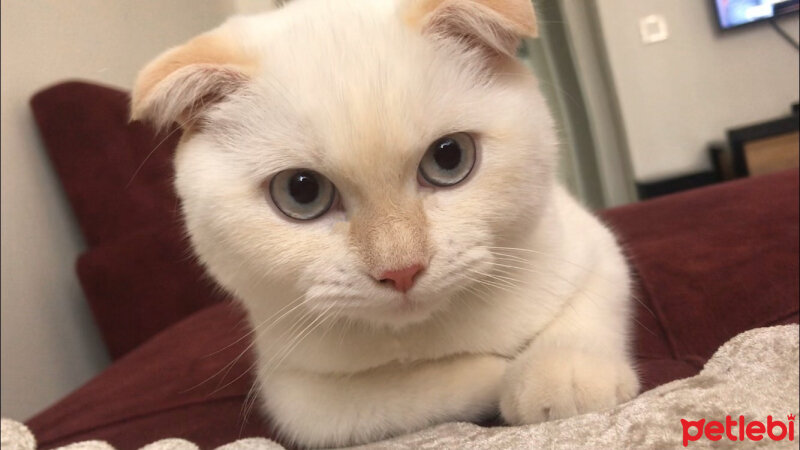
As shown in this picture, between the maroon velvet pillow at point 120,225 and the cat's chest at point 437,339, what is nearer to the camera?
the cat's chest at point 437,339

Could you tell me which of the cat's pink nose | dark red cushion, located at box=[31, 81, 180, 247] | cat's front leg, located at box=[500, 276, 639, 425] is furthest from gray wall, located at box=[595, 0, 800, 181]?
dark red cushion, located at box=[31, 81, 180, 247]

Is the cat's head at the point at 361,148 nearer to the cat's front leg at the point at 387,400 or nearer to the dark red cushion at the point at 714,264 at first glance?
the cat's front leg at the point at 387,400

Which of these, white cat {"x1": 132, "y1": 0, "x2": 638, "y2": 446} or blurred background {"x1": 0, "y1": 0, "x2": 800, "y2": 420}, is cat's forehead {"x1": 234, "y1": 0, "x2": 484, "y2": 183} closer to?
white cat {"x1": 132, "y1": 0, "x2": 638, "y2": 446}

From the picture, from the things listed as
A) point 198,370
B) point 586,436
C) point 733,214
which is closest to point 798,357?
point 586,436

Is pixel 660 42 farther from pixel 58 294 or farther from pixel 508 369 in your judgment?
pixel 58 294

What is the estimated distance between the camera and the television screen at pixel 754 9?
2.04 ft

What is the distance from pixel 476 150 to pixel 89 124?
1281 mm

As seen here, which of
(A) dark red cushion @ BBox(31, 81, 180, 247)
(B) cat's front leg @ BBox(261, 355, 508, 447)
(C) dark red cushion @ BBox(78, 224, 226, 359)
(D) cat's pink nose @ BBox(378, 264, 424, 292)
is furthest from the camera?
(C) dark red cushion @ BBox(78, 224, 226, 359)

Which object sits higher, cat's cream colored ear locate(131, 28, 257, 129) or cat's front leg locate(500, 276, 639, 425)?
cat's cream colored ear locate(131, 28, 257, 129)

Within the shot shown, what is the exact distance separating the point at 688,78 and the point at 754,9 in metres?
0.10

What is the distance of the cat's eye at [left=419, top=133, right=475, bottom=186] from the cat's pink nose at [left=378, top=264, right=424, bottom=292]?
99 mm

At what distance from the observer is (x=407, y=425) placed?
0.73 metres

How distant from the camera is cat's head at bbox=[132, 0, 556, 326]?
62 cm

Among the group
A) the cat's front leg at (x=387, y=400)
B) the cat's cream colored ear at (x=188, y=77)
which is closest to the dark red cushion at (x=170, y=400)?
the cat's front leg at (x=387, y=400)
